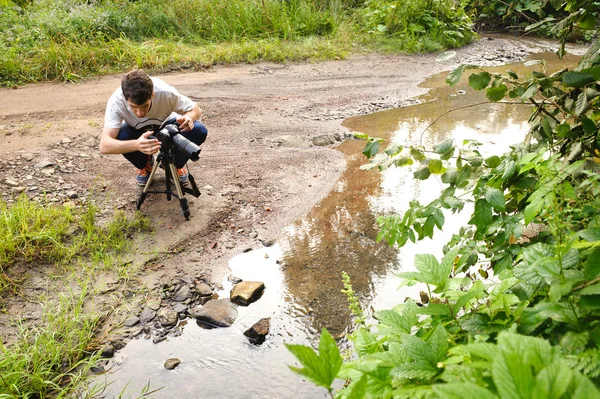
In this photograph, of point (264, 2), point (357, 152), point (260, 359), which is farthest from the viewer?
point (264, 2)

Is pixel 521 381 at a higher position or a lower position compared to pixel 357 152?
higher

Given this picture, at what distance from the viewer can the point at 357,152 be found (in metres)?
4.93

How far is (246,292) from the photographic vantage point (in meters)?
2.90

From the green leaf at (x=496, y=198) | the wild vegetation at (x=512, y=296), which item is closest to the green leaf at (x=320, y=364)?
the wild vegetation at (x=512, y=296)

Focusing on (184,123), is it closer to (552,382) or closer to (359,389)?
(359,389)

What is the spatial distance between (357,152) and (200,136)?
1.82m

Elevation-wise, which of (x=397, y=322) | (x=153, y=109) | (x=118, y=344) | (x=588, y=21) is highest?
(x=588, y=21)

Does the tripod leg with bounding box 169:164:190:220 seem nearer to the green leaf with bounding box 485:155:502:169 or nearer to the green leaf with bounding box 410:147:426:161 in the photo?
the green leaf with bounding box 410:147:426:161

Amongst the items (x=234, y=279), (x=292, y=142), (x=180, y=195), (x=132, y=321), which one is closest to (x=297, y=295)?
(x=234, y=279)

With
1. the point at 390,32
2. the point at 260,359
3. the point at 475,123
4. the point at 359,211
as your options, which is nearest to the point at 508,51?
the point at 390,32

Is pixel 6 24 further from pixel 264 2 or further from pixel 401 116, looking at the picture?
pixel 401 116

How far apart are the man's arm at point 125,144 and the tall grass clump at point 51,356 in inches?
44.4

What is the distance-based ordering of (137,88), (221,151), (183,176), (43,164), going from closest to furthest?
(137,88) → (183,176) → (43,164) → (221,151)

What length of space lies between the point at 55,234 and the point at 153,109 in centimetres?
122
